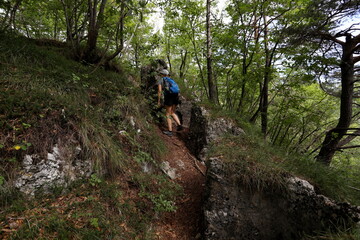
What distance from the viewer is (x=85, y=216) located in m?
2.32

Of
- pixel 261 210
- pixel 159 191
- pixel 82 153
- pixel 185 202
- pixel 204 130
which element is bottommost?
pixel 185 202

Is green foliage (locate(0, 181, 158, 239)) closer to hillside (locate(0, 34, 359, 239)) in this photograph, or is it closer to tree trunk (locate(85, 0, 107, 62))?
hillside (locate(0, 34, 359, 239))

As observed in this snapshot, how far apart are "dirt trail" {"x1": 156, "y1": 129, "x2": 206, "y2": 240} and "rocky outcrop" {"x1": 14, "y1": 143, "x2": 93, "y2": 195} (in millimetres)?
1813

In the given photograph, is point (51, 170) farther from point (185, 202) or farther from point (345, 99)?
point (345, 99)

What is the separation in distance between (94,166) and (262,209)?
3212 millimetres

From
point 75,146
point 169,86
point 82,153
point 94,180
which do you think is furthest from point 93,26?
point 94,180

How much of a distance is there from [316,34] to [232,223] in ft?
18.5

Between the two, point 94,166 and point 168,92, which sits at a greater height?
point 168,92

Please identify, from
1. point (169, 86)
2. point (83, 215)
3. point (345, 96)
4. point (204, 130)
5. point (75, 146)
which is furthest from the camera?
point (169, 86)

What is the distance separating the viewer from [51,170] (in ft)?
8.57

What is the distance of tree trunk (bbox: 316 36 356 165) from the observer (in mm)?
4680

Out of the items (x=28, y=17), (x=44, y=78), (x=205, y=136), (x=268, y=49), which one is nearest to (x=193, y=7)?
(x=268, y=49)

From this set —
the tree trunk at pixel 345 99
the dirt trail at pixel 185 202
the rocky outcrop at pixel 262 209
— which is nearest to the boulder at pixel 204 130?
the dirt trail at pixel 185 202

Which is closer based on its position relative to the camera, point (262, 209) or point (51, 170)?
point (51, 170)
